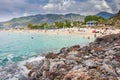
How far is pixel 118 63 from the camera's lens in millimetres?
20578

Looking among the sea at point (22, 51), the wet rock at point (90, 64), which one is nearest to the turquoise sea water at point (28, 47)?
the sea at point (22, 51)

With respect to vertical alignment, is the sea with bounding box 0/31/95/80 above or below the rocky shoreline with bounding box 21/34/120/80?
below

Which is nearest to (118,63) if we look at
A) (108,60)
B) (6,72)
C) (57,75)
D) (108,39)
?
(108,60)

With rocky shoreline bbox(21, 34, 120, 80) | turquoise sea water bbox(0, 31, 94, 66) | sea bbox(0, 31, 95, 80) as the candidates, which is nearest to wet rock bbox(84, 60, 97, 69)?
rocky shoreline bbox(21, 34, 120, 80)

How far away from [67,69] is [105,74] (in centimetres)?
347

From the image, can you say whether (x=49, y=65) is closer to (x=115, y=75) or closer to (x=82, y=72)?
(x=82, y=72)

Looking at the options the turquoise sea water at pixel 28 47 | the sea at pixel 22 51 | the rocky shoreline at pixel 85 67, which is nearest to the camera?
the rocky shoreline at pixel 85 67

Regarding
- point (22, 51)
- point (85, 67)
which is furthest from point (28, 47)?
point (85, 67)

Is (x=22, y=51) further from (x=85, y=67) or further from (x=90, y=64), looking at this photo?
(x=85, y=67)

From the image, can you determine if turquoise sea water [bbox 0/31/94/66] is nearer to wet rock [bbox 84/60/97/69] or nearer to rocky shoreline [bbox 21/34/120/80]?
rocky shoreline [bbox 21/34/120/80]

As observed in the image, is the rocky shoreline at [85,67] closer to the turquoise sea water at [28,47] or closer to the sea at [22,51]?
the sea at [22,51]

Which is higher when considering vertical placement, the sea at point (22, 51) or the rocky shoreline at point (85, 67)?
the rocky shoreline at point (85, 67)

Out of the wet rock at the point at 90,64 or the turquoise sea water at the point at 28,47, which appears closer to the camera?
the wet rock at the point at 90,64

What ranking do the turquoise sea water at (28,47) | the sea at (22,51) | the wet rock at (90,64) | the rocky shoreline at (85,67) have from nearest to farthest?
1. the rocky shoreline at (85,67)
2. the wet rock at (90,64)
3. the sea at (22,51)
4. the turquoise sea water at (28,47)
